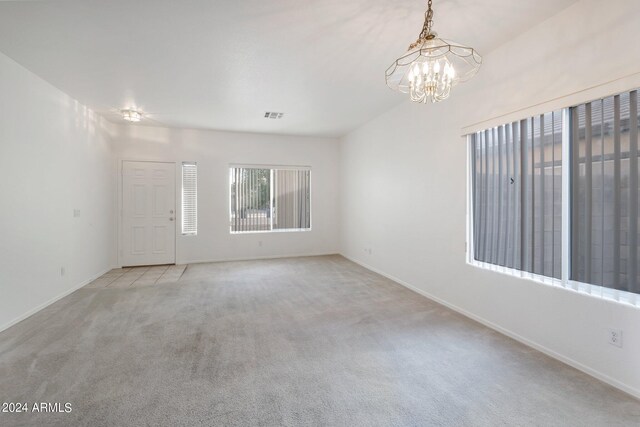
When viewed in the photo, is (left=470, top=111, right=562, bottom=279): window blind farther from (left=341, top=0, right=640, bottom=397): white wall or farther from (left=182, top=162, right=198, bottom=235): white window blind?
(left=182, top=162, right=198, bottom=235): white window blind

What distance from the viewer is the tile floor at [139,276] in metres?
4.73

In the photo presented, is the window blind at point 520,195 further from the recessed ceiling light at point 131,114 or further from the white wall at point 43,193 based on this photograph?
the recessed ceiling light at point 131,114

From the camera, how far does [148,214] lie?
6.11 m

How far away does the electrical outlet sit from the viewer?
2.08 metres

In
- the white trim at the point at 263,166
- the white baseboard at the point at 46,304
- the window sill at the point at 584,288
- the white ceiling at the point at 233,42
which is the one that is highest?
the white ceiling at the point at 233,42

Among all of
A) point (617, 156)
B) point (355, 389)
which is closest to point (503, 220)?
point (617, 156)

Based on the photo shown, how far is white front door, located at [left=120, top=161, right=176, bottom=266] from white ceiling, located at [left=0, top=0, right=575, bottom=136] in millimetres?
1767

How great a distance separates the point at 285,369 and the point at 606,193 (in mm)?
2725

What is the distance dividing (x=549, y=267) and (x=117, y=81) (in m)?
5.11

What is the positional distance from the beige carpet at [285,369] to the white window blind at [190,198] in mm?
2620

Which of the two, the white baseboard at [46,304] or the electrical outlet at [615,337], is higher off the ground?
the electrical outlet at [615,337]

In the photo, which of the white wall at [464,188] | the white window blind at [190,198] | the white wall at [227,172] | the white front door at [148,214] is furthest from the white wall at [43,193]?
the white wall at [464,188]

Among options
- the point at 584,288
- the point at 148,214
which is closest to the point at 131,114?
the point at 148,214

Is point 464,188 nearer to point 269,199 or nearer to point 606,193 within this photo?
point 606,193
